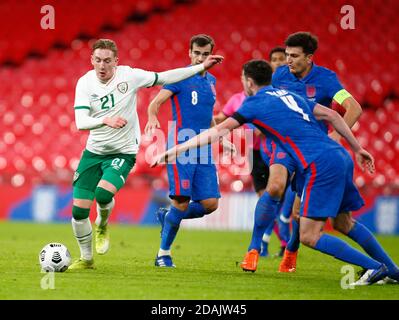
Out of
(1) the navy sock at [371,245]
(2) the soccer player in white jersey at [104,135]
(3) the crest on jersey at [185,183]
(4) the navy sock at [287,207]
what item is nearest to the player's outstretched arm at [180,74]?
(2) the soccer player in white jersey at [104,135]

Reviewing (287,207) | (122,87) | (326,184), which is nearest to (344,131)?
(326,184)

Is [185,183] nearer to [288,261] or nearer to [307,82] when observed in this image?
[288,261]

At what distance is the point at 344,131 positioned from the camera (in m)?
6.88

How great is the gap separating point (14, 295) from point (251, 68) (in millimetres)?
2826

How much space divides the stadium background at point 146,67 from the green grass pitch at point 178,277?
14.8ft

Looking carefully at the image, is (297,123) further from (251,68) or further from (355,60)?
(355,60)

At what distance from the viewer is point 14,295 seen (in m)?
5.90

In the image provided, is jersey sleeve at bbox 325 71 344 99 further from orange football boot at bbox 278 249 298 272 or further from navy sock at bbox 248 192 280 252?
orange football boot at bbox 278 249 298 272

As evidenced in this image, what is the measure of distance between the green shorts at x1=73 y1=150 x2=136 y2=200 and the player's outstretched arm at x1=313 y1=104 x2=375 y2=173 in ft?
7.09

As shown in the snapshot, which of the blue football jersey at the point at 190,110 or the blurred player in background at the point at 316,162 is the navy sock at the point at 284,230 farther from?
the blurred player in background at the point at 316,162

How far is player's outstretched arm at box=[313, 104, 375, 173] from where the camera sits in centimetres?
688

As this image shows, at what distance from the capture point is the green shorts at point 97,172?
26.1ft

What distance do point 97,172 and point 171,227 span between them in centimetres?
101

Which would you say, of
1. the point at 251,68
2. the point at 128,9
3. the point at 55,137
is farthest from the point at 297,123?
the point at 128,9
